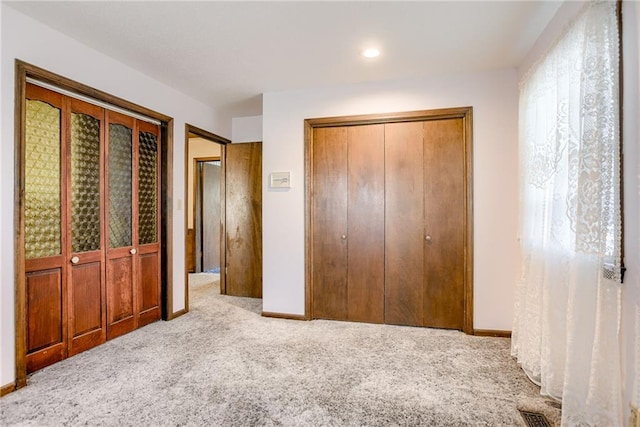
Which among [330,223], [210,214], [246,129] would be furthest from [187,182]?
[210,214]

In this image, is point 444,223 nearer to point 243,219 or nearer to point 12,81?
point 243,219

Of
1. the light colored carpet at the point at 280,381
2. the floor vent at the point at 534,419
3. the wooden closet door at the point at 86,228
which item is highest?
the wooden closet door at the point at 86,228

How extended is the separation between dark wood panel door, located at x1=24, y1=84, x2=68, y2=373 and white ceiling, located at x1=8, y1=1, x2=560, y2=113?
66 cm

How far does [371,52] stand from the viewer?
110 inches

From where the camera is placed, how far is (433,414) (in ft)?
6.30

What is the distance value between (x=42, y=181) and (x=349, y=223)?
2.60m

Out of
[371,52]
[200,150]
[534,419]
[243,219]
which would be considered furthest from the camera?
[200,150]

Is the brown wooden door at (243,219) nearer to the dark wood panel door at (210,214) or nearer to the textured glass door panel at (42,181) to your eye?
the dark wood panel door at (210,214)

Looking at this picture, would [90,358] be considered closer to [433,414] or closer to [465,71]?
[433,414]

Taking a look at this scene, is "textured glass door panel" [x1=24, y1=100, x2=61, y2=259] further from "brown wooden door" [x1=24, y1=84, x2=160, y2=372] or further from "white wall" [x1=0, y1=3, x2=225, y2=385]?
"white wall" [x1=0, y1=3, x2=225, y2=385]

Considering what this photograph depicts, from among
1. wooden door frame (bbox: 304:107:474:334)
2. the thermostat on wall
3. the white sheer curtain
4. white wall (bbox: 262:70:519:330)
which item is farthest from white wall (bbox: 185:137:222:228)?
the white sheer curtain

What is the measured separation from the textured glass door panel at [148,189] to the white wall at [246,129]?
4.71 feet

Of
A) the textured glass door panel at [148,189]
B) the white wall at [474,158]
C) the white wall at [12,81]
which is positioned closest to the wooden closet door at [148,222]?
the textured glass door panel at [148,189]

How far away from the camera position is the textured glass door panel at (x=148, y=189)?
11.1 ft
